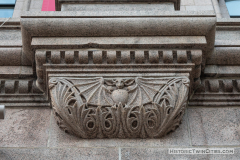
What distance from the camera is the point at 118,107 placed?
400 cm

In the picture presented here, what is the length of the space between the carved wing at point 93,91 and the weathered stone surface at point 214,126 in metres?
1.01

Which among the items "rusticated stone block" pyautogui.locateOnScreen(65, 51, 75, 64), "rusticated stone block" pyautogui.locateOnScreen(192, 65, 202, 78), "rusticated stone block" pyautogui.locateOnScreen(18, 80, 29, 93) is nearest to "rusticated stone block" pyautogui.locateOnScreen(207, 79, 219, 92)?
"rusticated stone block" pyautogui.locateOnScreen(192, 65, 202, 78)

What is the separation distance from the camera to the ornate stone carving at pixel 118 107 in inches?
158

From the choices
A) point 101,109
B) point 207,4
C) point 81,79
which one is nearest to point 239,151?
point 101,109

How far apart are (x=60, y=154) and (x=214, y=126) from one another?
172 cm

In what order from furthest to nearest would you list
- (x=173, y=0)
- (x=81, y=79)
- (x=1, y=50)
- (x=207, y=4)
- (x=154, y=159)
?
(x=207, y=4)
(x=173, y=0)
(x=1, y=50)
(x=81, y=79)
(x=154, y=159)

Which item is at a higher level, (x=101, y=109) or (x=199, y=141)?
(x=101, y=109)

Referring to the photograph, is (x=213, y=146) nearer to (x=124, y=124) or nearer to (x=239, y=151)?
(x=239, y=151)

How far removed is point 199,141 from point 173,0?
1866mm

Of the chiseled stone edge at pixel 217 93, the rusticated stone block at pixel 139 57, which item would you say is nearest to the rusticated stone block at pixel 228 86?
the chiseled stone edge at pixel 217 93

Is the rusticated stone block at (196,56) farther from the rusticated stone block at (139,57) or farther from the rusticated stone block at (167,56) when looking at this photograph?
the rusticated stone block at (139,57)

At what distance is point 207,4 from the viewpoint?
22.0 feet

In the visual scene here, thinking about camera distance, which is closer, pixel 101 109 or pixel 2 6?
pixel 101 109

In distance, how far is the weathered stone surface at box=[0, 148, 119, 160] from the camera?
3.95 meters
